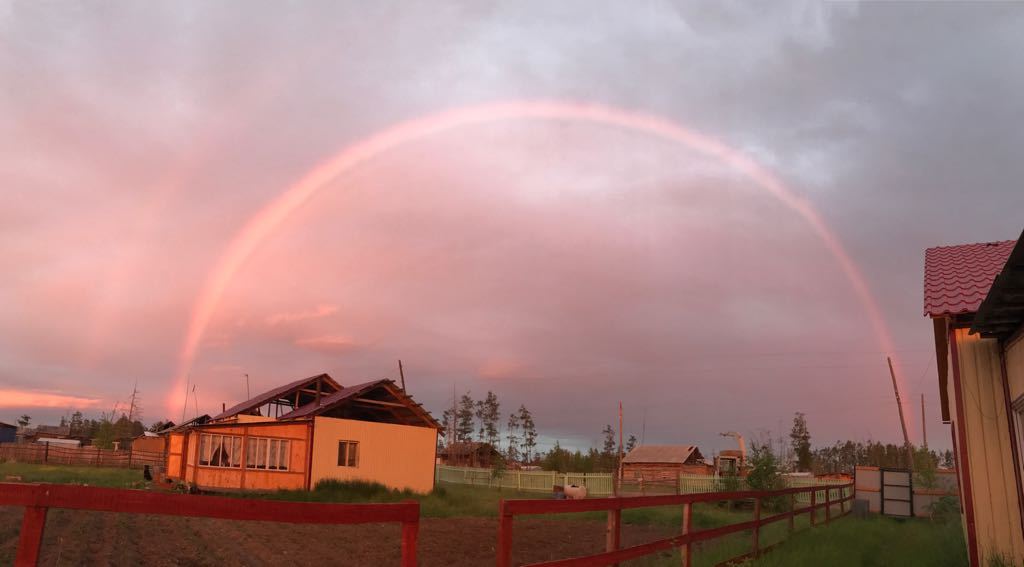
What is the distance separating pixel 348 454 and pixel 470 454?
130ft

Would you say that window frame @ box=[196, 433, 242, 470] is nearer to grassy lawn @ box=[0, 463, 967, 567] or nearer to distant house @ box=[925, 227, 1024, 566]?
grassy lawn @ box=[0, 463, 967, 567]

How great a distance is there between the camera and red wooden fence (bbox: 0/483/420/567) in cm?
295

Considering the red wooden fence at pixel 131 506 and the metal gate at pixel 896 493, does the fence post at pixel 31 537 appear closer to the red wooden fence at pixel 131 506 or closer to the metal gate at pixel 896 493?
the red wooden fence at pixel 131 506

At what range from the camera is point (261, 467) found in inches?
1096

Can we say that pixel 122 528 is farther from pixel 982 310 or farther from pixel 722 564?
pixel 982 310

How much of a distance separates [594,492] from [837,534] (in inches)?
1110

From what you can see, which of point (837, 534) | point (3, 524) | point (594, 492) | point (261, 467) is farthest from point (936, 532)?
point (594, 492)

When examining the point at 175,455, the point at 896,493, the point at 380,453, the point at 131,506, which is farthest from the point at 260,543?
the point at 175,455

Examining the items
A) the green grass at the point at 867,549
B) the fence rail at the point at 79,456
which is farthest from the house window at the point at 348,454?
the fence rail at the point at 79,456

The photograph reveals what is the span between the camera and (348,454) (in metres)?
29.4

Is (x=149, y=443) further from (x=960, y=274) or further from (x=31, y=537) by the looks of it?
(x=31, y=537)

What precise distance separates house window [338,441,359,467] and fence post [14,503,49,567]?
2699cm

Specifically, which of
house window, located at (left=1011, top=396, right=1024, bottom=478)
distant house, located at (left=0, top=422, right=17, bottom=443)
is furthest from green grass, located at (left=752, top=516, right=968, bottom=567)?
distant house, located at (left=0, top=422, right=17, bottom=443)

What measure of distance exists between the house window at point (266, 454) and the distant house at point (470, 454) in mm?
39472
